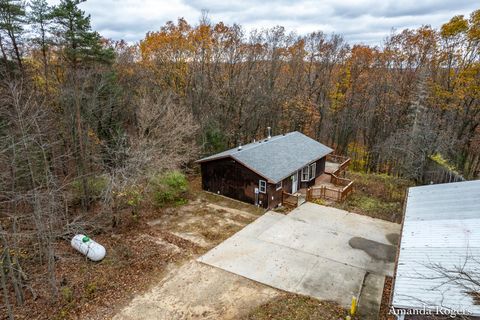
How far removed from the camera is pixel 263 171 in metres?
17.1

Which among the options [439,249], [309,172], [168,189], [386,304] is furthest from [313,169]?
[439,249]

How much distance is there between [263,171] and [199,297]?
342 inches

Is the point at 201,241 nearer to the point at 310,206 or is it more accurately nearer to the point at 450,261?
the point at 310,206

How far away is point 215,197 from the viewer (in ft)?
62.7

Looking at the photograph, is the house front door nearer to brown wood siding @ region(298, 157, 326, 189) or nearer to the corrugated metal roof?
brown wood siding @ region(298, 157, 326, 189)

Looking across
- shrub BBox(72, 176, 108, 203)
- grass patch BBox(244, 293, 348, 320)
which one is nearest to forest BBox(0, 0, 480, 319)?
shrub BBox(72, 176, 108, 203)

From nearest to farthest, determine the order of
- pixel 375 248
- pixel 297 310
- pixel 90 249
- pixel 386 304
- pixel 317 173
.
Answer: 1. pixel 297 310
2. pixel 386 304
3. pixel 90 249
4. pixel 375 248
5. pixel 317 173

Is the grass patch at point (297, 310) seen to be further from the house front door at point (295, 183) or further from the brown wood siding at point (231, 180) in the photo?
the house front door at point (295, 183)

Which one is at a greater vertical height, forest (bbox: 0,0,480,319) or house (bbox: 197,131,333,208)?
forest (bbox: 0,0,480,319)

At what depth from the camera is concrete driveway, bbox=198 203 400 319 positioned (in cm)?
1050

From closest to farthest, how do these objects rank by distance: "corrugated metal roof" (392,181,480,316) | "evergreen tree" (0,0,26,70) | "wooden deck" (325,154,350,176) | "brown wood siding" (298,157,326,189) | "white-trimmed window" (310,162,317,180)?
"corrugated metal roof" (392,181,480,316) → "evergreen tree" (0,0,26,70) → "brown wood siding" (298,157,326,189) → "white-trimmed window" (310,162,317,180) → "wooden deck" (325,154,350,176)

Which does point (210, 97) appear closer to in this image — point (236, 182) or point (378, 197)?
point (236, 182)

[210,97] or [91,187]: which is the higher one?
[210,97]

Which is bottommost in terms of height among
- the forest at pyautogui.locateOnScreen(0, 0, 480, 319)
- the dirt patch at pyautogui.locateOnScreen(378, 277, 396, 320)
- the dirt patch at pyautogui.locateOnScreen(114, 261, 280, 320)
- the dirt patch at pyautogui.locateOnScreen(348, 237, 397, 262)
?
the dirt patch at pyautogui.locateOnScreen(114, 261, 280, 320)
